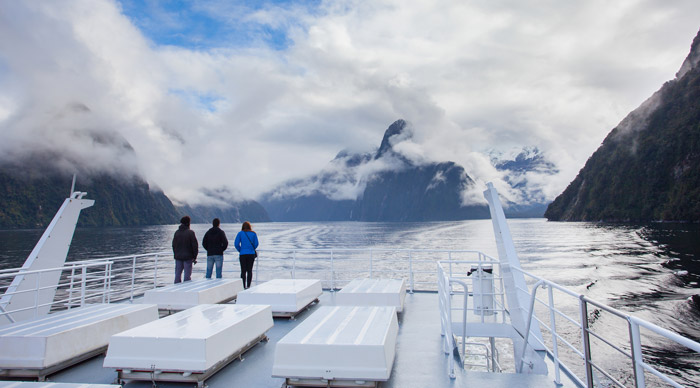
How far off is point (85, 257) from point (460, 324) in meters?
59.2

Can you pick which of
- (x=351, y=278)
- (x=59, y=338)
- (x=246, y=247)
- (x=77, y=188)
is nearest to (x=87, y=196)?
(x=77, y=188)

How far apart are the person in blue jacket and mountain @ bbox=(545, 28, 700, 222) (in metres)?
113

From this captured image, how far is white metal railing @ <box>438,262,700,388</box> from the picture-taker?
2512 millimetres

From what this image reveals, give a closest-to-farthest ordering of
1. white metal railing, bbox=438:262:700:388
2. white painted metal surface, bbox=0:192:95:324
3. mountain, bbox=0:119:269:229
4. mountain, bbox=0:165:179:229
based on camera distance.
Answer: white metal railing, bbox=438:262:700:388 < white painted metal surface, bbox=0:192:95:324 < mountain, bbox=0:165:179:229 < mountain, bbox=0:119:269:229

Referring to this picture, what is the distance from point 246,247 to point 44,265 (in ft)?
12.3

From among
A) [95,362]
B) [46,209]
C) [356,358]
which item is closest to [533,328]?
[356,358]

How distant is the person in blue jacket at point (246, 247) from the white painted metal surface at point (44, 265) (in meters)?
3.14

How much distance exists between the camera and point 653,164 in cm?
10794

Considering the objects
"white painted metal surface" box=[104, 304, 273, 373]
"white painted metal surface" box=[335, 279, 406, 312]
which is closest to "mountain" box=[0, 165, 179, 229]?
"white painted metal surface" box=[335, 279, 406, 312]

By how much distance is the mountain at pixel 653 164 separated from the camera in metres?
96.7

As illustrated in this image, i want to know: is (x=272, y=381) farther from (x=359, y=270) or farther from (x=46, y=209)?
(x=46, y=209)

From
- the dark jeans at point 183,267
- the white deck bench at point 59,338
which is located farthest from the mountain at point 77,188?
the white deck bench at point 59,338

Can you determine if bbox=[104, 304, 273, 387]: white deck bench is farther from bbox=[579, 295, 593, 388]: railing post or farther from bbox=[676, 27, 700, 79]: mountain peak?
bbox=[676, 27, 700, 79]: mountain peak

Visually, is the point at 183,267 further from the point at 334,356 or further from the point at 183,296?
the point at 334,356
